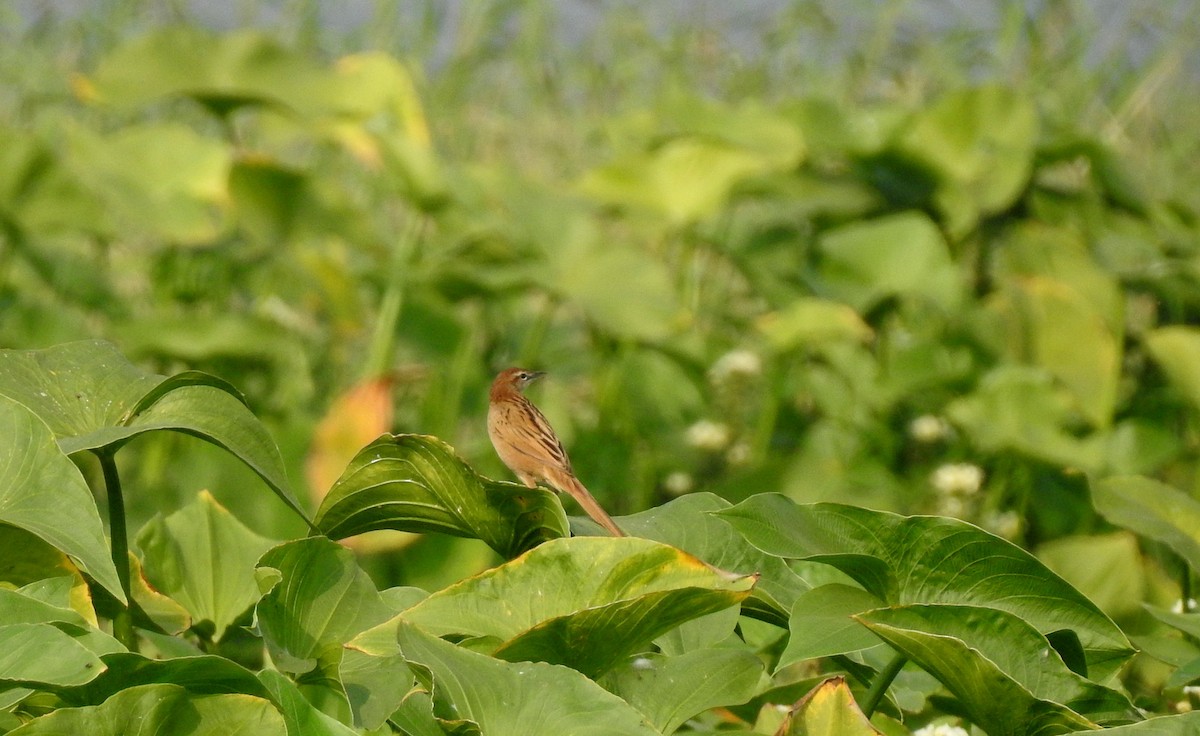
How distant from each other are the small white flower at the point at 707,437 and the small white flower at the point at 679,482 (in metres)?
0.11

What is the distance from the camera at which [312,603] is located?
4.26ft

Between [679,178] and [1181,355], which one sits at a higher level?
[679,178]

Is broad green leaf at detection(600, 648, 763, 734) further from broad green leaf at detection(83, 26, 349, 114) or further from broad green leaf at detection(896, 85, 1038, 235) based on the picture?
broad green leaf at detection(896, 85, 1038, 235)

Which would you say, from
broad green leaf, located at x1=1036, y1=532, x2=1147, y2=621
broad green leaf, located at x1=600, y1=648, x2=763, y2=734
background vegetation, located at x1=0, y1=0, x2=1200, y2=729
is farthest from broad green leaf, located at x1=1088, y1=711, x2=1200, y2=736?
background vegetation, located at x1=0, y1=0, x2=1200, y2=729

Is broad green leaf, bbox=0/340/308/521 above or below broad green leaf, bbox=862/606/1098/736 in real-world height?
above

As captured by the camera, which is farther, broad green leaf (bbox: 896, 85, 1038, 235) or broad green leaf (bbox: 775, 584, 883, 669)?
broad green leaf (bbox: 896, 85, 1038, 235)

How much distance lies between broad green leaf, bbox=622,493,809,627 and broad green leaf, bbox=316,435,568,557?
10 centimetres

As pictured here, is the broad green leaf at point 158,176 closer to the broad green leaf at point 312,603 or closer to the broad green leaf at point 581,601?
the broad green leaf at point 312,603

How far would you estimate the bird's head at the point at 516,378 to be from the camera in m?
3.77

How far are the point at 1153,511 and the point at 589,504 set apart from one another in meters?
1.05

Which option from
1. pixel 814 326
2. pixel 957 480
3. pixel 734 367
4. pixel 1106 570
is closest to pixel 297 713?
pixel 1106 570

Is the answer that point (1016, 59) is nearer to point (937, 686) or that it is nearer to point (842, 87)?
point (842, 87)

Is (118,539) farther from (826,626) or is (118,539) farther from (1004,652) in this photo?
(1004,652)

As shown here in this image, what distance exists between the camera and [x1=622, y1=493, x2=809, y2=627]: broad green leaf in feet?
4.72
